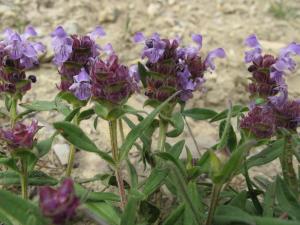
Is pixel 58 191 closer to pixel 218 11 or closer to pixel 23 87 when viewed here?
pixel 23 87

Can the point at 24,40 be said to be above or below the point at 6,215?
above

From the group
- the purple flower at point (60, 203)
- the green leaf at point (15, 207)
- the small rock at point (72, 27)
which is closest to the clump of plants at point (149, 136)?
the green leaf at point (15, 207)

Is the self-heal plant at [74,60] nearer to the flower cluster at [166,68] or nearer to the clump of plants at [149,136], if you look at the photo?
the clump of plants at [149,136]

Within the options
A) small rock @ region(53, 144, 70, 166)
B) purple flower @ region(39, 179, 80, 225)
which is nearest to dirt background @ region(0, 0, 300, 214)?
small rock @ region(53, 144, 70, 166)

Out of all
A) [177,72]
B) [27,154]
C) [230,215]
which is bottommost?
[230,215]

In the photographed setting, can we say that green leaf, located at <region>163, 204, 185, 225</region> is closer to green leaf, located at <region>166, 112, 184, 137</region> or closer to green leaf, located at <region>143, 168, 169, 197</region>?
green leaf, located at <region>143, 168, 169, 197</region>

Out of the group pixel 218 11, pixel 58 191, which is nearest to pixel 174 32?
A: pixel 218 11
